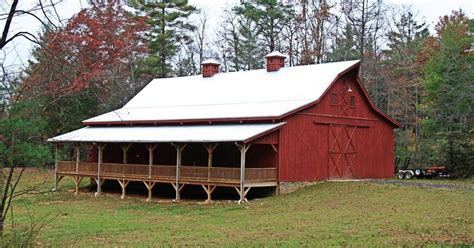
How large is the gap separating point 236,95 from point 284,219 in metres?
14.5

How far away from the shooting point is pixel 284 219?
20.3 metres

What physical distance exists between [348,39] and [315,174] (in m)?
26.0

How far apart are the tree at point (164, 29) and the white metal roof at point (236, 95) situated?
582 inches

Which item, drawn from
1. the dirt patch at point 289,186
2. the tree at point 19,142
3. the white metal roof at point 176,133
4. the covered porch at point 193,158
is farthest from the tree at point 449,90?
the tree at point 19,142

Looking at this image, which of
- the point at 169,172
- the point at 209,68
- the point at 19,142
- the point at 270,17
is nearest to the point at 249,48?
the point at 270,17

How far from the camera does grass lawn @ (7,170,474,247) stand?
15.6 meters

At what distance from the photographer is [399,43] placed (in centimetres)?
5684

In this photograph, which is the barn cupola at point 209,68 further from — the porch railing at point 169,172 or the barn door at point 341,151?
the barn door at point 341,151

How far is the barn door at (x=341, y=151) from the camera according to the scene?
30844mm

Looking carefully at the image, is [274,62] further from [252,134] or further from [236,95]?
[252,134]

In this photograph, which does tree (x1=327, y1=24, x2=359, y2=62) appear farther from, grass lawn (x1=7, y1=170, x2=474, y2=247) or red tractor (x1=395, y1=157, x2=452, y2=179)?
grass lawn (x1=7, y1=170, x2=474, y2=247)

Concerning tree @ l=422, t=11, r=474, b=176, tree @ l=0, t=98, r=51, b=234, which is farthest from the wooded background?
tree @ l=0, t=98, r=51, b=234

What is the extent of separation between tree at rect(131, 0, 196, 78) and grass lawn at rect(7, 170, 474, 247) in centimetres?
2523

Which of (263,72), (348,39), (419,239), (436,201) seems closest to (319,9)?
(348,39)
